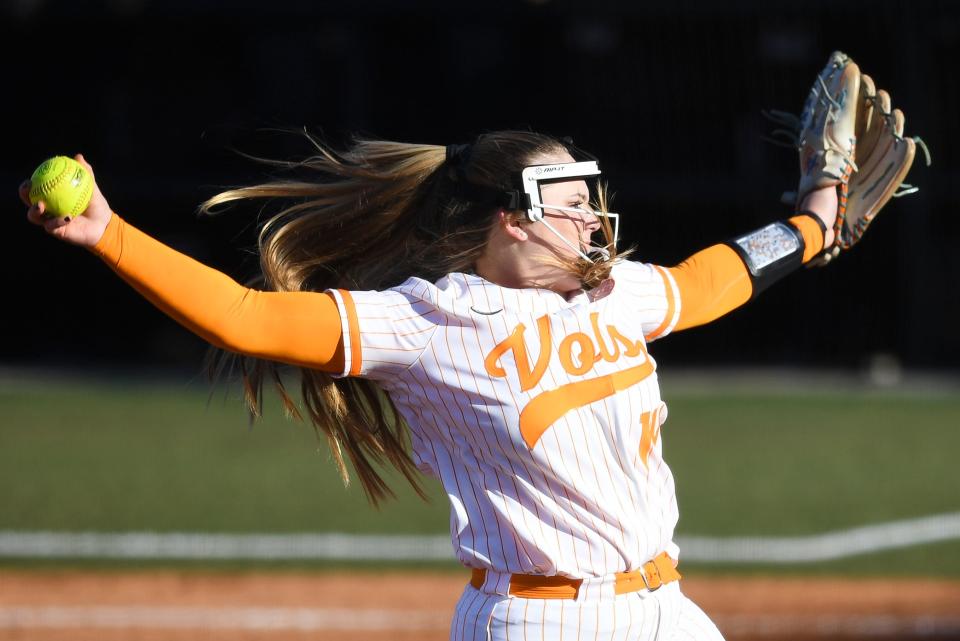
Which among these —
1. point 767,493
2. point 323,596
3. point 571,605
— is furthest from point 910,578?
point 571,605

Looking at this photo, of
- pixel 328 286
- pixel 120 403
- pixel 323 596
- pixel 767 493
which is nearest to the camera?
pixel 328 286

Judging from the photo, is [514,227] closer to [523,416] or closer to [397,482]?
[523,416]

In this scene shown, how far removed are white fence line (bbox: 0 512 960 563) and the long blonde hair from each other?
4437 mm

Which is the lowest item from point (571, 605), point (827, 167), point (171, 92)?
point (571, 605)

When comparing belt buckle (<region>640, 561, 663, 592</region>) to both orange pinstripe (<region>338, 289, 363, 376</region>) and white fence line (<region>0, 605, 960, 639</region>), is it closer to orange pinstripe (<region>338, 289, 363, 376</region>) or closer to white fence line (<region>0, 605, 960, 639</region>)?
orange pinstripe (<region>338, 289, 363, 376</region>)

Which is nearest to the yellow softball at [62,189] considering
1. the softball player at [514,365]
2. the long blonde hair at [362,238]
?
the softball player at [514,365]

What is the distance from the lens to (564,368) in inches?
91.7

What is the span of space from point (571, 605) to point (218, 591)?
14.2ft

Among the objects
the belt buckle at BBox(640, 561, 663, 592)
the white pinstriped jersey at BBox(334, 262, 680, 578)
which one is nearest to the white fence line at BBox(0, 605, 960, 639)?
the belt buckle at BBox(640, 561, 663, 592)

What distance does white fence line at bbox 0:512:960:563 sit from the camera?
703cm

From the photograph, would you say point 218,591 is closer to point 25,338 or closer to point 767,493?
point 767,493

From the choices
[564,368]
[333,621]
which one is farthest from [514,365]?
[333,621]

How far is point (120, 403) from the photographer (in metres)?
13.0

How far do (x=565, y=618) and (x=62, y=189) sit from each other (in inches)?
47.0
